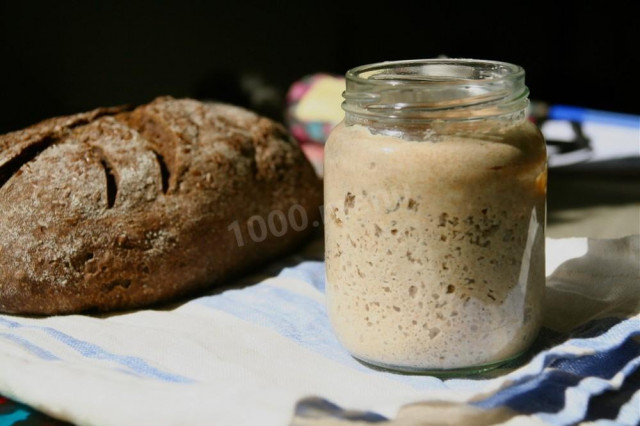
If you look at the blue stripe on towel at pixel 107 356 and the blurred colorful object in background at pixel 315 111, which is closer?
the blue stripe on towel at pixel 107 356

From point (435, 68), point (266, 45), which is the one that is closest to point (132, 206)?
point (435, 68)

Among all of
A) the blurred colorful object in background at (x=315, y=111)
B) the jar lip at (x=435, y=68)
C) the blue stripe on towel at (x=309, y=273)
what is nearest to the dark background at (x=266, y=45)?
the blurred colorful object in background at (x=315, y=111)

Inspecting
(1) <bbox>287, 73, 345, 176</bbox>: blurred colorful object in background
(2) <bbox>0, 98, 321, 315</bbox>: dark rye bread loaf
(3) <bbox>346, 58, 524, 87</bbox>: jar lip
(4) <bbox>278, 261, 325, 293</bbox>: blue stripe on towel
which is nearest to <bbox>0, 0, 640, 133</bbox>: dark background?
(1) <bbox>287, 73, 345, 176</bbox>: blurred colorful object in background

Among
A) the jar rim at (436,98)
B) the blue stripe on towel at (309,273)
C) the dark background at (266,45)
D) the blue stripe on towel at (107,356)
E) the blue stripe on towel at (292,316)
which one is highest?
the jar rim at (436,98)

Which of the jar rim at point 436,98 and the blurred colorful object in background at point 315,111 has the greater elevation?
the jar rim at point 436,98

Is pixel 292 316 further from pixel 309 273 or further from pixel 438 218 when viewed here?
pixel 438 218

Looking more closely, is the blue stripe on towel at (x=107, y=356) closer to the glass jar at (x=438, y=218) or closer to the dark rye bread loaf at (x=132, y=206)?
the dark rye bread loaf at (x=132, y=206)
